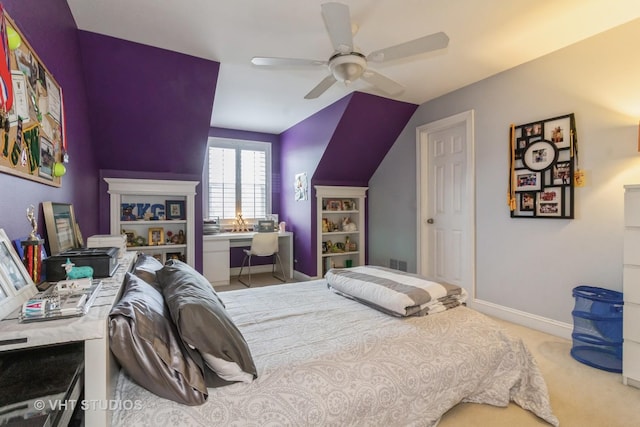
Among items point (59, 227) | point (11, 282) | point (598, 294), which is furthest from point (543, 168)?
point (59, 227)

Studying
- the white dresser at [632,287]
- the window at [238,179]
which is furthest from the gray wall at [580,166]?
the window at [238,179]

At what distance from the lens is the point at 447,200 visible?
3.71 m

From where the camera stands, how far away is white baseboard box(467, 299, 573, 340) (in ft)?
8.60

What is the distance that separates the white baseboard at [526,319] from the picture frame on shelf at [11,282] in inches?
137

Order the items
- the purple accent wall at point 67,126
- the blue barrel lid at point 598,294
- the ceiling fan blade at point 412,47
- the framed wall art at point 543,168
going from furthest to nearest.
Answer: the framed wall art at point 543,168 < the blue barrel lid at point 598,294 < the ceiling fan blade at point 412,47 < the purple accent wall at point 67,126

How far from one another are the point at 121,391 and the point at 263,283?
3578 mm

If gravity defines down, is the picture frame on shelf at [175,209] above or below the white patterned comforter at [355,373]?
above

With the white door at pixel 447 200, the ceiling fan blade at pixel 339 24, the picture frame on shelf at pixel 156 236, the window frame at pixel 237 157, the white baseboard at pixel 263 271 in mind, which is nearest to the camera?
the ceiling fan blade at pixel 339 24

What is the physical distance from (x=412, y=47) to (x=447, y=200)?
224cm

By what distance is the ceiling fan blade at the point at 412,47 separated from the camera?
1787 mm

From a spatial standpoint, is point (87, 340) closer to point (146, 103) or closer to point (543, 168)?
point (146, 103)

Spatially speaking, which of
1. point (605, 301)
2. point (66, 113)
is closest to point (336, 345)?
point (605, 301)

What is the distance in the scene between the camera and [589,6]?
6.73 feet

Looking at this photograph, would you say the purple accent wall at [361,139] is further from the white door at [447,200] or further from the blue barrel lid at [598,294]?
the blue barrel lid at [598,294]
